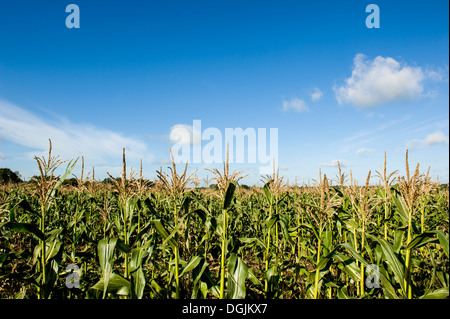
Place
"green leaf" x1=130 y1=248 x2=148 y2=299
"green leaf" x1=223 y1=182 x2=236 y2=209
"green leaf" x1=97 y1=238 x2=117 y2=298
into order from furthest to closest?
"green leaf" x1=223 y1=182 x2=236 y2=209
"green leaf" x1=130 y1=248 x2=148 y2=299
"green leaf" x1=97 y1=238 x2=117 y2=298

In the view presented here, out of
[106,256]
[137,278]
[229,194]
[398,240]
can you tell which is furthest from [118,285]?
[398,240]

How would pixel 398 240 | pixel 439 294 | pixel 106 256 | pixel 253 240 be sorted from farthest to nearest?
pixel 253 240 → pixel 398 240 → pixel 106 256 → pixel 439 294

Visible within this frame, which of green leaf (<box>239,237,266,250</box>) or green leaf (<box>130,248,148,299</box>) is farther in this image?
green leaf (<box>239,237,266,250</box>)

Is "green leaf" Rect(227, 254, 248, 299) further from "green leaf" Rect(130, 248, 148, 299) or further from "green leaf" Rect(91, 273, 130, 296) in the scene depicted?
"green leaf" Rect(91, 273, 130, 296)

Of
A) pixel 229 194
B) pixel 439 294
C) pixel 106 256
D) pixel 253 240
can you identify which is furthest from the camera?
pixel 253 240

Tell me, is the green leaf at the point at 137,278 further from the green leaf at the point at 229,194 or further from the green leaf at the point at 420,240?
the green leaf at the point at 420,240

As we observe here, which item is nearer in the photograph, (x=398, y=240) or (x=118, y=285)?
(x=118, y=285)

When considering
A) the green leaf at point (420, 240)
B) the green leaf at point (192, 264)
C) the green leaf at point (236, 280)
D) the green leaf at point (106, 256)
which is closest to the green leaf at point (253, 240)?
the green leaf at point (236, 280)

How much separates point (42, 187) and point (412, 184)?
4.84 metres

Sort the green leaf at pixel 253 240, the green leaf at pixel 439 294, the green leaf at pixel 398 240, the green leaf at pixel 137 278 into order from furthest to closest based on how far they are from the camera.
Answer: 1. the green leaf at pixel 253 240
2. the green leaf at pixel 398 240
3. the green leaf at pixel 137 278
4. the green leaf at pixel 439 294

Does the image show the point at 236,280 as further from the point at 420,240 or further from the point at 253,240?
the point at 420,240

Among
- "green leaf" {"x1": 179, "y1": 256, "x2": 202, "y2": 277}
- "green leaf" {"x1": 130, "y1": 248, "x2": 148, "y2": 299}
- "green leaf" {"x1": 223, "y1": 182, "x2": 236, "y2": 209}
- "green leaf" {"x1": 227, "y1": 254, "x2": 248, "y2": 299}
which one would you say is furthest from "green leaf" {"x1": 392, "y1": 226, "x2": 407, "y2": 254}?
"green leaf" {"x1": 130, "y1": 248, "x2": 148, "y2": 299}
